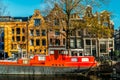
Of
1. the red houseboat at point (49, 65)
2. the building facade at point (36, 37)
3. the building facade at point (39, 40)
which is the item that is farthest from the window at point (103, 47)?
the red houseboat at point (49, 65)

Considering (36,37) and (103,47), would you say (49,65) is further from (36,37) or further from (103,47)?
(36,37)

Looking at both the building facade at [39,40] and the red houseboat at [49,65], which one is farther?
the building facade at [39,40]

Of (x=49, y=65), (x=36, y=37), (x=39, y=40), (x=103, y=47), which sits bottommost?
(x=49, y=65)

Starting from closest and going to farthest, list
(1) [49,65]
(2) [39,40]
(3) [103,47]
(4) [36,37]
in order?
(1) [49,65] → (3) [103,47] → (4) [36,37] → (2) [39,40]

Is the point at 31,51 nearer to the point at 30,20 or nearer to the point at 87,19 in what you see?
the point at 30,20

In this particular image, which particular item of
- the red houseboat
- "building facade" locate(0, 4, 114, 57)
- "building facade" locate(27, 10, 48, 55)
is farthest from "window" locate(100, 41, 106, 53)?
the red houseboat

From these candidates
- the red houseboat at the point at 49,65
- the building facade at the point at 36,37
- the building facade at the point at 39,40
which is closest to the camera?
the red houseboat at the point at 49,65

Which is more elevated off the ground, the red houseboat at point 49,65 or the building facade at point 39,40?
the building facade at point 39,40

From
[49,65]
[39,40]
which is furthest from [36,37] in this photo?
[49,65]

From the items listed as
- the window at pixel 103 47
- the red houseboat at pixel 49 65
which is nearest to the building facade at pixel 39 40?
the window at pixel 103 47

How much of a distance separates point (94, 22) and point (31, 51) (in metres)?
37.8

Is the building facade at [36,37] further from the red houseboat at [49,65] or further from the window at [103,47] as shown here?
the red houseboat at [49,65]

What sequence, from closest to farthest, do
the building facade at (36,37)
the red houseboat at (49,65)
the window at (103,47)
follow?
the red houseboat at (49,65) → the window at (103,47) → the building facade at (36,37)

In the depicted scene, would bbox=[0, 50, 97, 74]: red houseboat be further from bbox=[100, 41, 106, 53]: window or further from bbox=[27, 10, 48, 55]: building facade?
bbox=[27, 10, 48, 55]: building facade
